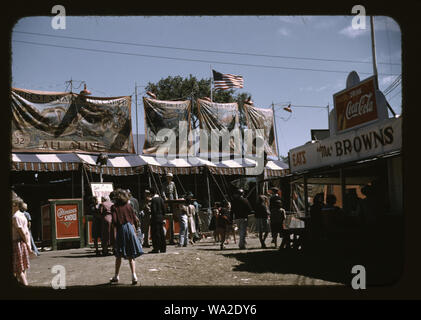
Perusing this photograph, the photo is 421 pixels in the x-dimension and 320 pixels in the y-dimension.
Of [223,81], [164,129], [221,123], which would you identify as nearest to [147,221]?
[164,129]

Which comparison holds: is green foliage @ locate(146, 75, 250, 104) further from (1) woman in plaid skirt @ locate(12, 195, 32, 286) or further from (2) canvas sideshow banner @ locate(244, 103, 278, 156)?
(1) woman in plaid skirt @ locate(12, 195, 32, 286)

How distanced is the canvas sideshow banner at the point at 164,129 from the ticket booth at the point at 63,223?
7.14 metres

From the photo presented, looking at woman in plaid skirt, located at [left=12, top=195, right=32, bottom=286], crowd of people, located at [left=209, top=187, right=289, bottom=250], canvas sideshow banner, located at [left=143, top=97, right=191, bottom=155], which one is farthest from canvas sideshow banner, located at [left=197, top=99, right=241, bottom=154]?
woman in plaid skirt, located at [left=12, top=195, right=32, bottom=286]

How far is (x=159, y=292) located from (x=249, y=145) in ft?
60.9

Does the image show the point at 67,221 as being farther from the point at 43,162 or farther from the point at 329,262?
the point at 329,262

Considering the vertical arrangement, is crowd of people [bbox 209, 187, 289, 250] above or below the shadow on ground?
above

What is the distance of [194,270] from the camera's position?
7.81 meters

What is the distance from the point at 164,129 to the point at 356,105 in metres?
12.0

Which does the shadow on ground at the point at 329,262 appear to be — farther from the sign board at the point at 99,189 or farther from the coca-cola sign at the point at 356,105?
the sign board at the point at 99,189

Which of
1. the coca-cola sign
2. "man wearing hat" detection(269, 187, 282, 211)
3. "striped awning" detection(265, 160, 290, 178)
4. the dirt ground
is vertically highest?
the coca-cola sign

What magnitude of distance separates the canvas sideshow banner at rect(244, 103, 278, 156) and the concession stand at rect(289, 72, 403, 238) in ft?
36.6

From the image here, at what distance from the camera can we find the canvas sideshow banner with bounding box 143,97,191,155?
63.9ft

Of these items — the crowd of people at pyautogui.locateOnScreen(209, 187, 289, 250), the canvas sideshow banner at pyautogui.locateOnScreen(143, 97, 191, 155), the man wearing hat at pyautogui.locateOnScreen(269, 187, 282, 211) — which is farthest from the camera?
the canvas sideshow banner at pyautogui.locateOnScreen(143, 97, 191, 155)
